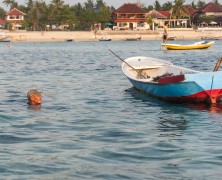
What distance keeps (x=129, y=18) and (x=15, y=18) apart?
30.0 metres

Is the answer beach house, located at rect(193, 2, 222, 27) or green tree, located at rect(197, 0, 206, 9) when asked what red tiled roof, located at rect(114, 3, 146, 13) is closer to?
beach house, located at rect(193, 2, 222, 27)

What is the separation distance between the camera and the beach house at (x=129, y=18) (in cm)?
12988

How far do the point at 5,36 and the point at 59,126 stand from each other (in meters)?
116

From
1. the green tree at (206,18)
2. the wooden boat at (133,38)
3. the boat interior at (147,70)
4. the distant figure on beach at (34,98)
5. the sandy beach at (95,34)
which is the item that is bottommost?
the wooden boat at (133,38)

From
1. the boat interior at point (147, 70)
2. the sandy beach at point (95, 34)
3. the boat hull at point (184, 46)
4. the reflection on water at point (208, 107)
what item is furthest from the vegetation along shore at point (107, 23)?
the reflection on water at point (208, 107)

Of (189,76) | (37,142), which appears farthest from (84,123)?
(189,76)

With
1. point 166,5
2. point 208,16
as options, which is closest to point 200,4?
point 166,5

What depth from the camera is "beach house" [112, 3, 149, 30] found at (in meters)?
130

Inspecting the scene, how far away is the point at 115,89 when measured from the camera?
26953 mm

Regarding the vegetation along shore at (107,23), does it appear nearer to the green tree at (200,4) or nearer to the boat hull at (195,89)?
the green tree at (200,4)

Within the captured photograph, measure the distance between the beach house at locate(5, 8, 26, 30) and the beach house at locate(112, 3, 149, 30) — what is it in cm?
2327

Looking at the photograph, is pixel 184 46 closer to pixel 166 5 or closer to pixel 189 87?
pixel 189 87

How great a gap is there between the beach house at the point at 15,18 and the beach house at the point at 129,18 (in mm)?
23272

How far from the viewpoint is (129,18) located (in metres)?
132
